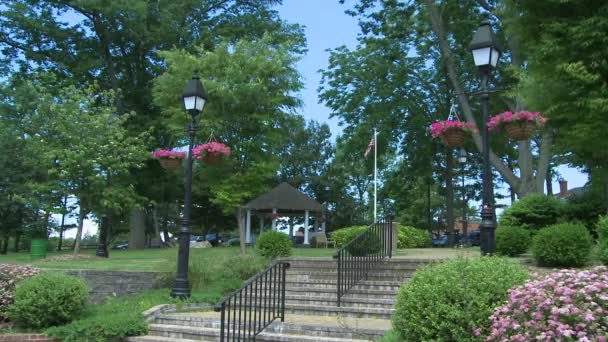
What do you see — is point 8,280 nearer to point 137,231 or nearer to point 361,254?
point 361,254

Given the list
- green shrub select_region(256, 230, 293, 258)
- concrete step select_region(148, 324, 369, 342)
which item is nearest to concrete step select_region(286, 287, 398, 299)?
concrete step select_region(148, 324, 369, 342)

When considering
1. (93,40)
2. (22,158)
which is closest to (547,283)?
(22,158)

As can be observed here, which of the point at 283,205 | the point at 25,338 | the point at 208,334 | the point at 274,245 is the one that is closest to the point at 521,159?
the point at 274,245

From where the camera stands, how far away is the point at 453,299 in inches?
215

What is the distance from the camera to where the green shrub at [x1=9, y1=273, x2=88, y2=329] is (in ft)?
28.6

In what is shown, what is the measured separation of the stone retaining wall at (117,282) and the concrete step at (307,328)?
8.45 ft

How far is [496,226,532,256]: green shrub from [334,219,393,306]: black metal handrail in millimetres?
2103

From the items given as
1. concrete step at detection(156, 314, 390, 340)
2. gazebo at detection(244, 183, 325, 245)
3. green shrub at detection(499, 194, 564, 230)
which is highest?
gazebo at detection(244, 183, 325, 245)

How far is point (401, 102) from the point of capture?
2522cm

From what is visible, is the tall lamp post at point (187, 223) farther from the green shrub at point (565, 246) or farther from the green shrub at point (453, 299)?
the green shrub at point (565, 246)

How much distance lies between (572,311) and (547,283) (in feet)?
1.75

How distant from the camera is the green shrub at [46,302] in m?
8.70

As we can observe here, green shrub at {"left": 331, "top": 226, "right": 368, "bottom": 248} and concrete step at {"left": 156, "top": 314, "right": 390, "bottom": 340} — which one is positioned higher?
green shrub at {"left": 331, "top": 226, "right": 368, "bottom": 248}

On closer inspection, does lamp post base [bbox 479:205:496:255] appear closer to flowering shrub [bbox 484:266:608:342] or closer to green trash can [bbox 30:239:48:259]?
flowering shrub [bbox 484:266:608:342]
